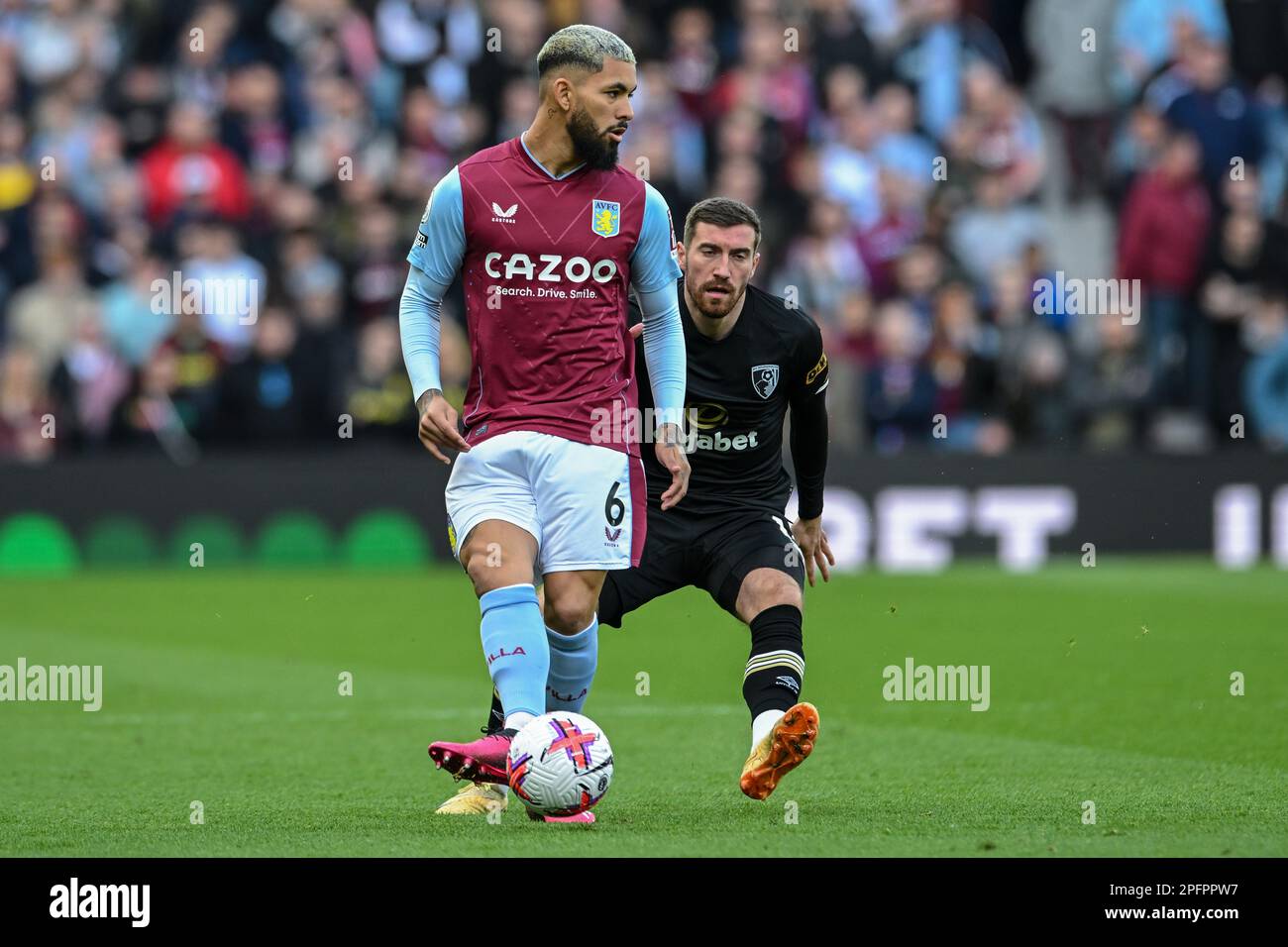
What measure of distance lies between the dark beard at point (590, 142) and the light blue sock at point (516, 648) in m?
1.34

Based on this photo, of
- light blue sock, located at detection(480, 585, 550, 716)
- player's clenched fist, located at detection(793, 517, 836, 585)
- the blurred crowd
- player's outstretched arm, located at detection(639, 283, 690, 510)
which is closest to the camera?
light blue sock, located at detection(480, 585, 550, 716)

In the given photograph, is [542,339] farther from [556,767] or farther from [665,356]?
[556,767]

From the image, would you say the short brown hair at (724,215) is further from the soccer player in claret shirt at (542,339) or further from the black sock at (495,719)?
the black sock at (495,719)

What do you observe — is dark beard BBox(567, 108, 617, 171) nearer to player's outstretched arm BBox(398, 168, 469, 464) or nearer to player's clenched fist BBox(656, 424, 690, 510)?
player's outstretched arm BBox(398, 168, 469, 464)

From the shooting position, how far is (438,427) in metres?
6.86

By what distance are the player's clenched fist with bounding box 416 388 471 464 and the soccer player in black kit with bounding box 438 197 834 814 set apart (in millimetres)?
1235

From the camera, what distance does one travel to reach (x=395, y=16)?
1950 cm

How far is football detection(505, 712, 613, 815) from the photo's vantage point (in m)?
6.85

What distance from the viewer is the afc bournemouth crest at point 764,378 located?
8.20 metres

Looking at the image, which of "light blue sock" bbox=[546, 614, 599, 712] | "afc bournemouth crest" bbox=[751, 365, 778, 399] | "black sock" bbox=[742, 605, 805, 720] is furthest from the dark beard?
"black sock" bbox=[742, 605, 805, 720]

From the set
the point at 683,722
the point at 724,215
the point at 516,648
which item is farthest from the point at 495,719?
the point at 683,722

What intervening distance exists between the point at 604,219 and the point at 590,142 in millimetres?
243

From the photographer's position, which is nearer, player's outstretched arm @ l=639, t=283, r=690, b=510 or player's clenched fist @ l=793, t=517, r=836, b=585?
player's outstretched arm @ l=639, t=283, r=690, b=510

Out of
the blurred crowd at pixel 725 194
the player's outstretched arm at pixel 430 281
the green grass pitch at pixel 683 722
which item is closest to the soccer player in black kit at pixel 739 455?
the green grass pitch at pixel 683 722
